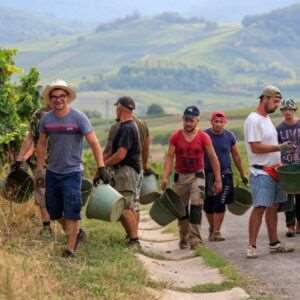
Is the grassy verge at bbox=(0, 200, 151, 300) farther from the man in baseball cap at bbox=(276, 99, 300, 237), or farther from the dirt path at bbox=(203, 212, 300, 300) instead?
the man in baseball cap at bbox=(276, 99, 300, 237)

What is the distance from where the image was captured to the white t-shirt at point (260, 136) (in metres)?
10.1

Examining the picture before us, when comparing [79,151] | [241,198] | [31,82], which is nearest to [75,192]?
[79,151]

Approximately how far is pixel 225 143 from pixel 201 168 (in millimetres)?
1142

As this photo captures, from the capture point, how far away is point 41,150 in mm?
9375

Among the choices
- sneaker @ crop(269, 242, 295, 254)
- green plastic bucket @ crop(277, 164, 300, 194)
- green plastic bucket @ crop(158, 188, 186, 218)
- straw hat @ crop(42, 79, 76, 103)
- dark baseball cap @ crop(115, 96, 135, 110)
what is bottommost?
sneaker @ crop(269, 242, 295, 254)

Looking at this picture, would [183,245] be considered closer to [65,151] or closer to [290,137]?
[290,137]

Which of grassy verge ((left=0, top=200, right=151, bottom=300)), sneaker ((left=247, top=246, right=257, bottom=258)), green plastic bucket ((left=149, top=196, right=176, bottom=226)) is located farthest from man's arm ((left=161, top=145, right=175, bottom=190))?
sneaker ((left=247, top=246, right=257, bottom=258))

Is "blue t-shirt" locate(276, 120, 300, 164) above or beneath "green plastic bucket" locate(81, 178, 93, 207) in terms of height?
above

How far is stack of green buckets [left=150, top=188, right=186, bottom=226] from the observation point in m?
11.6

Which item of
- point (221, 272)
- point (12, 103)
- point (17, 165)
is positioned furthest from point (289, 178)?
point (12, 103)

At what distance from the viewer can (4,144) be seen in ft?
46.9

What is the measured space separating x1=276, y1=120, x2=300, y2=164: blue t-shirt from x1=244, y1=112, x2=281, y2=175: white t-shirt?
37.2 inches

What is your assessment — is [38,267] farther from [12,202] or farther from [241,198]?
[241,198]

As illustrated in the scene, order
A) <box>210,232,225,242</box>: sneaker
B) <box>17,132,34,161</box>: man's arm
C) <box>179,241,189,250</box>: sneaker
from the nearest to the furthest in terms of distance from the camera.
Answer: <box>17,132,34,161</box>: man's arm
<box>179,241,189,250</box>: sneaker
<box>210,232,225,242</box>: sneaker
